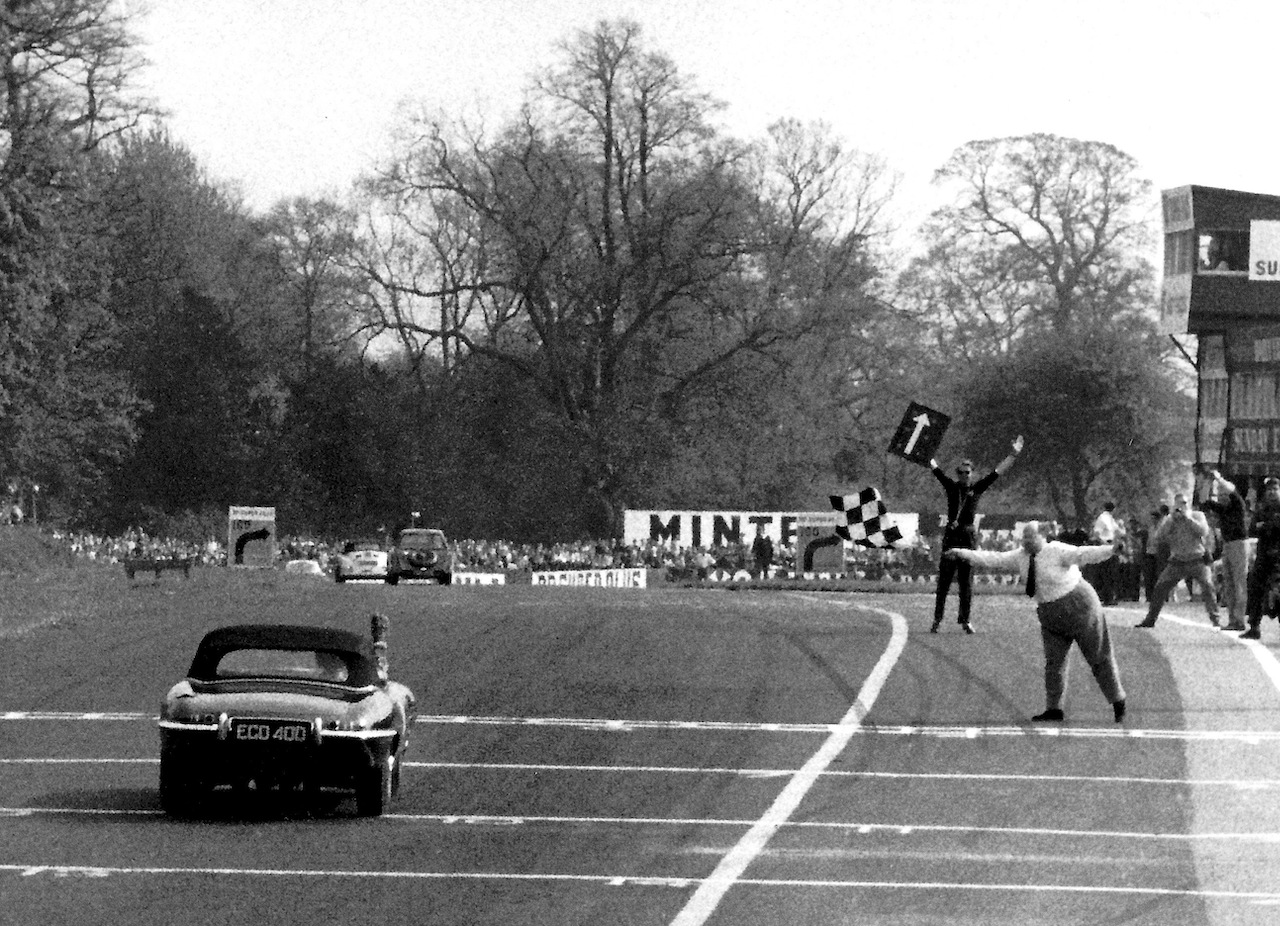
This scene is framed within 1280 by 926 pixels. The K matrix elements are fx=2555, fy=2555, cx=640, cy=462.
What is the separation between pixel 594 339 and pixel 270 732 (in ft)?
237

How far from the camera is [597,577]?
71.1 metres

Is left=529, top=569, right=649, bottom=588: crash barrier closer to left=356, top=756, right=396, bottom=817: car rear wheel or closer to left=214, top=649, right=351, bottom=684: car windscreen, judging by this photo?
left=214, top=649, right=351, bottom=684: car windscreen

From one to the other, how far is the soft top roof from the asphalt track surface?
886 millimetres

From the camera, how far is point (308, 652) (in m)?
16.4

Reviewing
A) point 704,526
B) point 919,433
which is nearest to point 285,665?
point 919,433

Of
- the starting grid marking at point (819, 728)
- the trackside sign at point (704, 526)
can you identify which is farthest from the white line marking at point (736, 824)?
the trackside sign at point (704, 526)

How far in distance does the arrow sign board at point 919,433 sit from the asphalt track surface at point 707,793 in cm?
228

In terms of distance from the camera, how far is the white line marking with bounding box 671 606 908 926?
453 inches

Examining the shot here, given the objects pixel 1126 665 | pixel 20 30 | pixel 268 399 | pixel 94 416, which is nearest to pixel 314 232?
pixel 268 399

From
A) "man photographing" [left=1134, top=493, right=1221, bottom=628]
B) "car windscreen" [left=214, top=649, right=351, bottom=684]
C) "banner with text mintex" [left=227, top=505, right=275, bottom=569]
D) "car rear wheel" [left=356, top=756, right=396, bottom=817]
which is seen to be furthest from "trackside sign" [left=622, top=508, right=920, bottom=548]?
"car rear wheel" [left=356, top=756, right=396, bottom=817]

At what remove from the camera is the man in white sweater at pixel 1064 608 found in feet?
67.7

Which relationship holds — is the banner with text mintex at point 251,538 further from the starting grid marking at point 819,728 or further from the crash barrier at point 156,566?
the starting grid marking at point 819,728

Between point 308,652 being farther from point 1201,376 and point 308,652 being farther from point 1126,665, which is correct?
point 1201,376

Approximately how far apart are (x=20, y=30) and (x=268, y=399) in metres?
41.3
